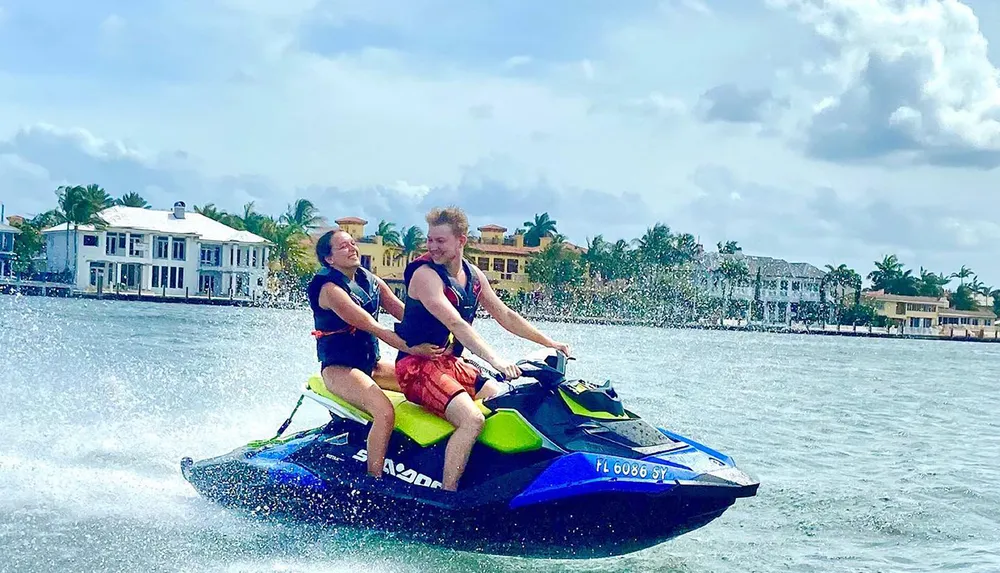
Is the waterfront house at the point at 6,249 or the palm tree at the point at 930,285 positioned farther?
the palm tree at the point at 930,285

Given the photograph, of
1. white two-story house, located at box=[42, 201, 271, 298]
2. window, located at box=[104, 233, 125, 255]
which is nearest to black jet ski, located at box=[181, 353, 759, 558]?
white two-story house, located at box=[42, 201, 271, 298]

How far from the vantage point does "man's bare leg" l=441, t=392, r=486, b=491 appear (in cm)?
598

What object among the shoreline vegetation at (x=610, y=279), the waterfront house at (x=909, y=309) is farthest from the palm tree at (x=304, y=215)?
the waterfront house at (x=909, y=309)

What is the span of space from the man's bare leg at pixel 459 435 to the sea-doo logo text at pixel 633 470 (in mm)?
678

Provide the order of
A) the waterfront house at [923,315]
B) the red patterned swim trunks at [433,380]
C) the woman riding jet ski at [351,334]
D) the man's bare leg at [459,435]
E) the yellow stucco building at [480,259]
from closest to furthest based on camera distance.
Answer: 1. the man's bare leg at [459,435]
2. the red patterned swim trunks at [433,380]
3. the woman riding jet ski at [351,334]
4. the yellow stucco building at [480,259]
5. the waterfront house at [923,315]

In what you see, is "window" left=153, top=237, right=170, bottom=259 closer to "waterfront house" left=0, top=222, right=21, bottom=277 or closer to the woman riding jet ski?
"waterfront house" left=0, top=222, right=21, bottom=277

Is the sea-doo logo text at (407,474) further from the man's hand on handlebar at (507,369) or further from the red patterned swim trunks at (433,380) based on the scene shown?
the man's hand on handlebar at (507,369)

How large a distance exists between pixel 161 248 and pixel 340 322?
6660 centimetres

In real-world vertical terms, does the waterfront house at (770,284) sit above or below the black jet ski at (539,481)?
above

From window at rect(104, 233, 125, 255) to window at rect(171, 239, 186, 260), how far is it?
10.0 feet

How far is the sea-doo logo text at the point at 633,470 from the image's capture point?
19.1 ft

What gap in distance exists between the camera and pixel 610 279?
9656 cm

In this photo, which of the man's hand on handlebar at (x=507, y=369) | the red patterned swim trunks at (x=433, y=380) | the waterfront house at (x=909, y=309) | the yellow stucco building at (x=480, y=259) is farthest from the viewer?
the waterfront house at (x=909, y=309)

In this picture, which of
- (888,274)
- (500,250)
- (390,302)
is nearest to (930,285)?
(888,274)
